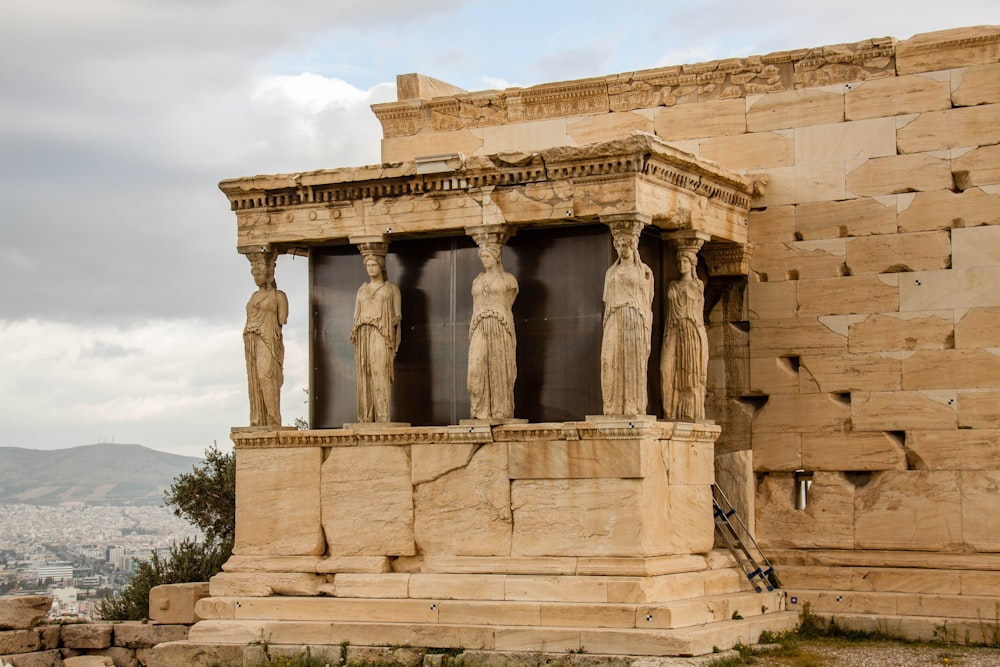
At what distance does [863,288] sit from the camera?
17.0 meters

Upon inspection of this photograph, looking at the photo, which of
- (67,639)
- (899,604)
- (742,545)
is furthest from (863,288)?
(67,639)

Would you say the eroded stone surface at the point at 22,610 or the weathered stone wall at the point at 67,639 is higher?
the eroded stone surface at the point at 22,610

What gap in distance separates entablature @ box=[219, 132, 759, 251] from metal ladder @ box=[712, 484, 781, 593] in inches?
98.2

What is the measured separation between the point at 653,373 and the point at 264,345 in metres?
3.62

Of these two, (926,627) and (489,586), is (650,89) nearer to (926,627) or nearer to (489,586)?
(489,586)

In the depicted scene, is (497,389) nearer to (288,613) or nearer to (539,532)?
(539,532)

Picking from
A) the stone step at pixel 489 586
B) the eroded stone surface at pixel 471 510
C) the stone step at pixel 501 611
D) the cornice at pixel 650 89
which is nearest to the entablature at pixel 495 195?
the cornice at pixel 650 89

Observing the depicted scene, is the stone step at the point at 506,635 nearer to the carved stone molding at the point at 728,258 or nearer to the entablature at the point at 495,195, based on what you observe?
the carved stone molding at the point at 728,258

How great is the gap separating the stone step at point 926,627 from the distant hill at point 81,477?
54441 millimetres

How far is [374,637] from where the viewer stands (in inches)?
617

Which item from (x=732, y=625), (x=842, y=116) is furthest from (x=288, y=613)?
(x=842, y=116)

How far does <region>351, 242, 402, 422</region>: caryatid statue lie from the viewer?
1664 centimetres

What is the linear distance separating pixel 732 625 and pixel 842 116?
503 centimetres

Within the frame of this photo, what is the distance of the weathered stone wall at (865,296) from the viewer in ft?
53.9
